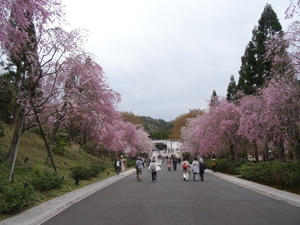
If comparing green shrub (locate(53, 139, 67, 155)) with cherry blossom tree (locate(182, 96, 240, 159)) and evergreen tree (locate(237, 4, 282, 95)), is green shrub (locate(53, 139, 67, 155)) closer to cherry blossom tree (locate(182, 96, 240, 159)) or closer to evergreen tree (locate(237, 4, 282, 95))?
cherry blossom tree (locate(182, 96, 240, 159))

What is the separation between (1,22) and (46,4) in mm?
1987

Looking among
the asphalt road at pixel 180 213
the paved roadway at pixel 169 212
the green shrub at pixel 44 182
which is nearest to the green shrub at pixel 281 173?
the paved roadway at pixel 169 212

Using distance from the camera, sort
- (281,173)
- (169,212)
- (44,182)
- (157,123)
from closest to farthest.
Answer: (169,212)
(44,182)
(281,173)
(157,123)

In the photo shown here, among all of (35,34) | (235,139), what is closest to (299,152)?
(235,139)

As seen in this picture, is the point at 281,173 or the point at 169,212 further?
the point at 281,173

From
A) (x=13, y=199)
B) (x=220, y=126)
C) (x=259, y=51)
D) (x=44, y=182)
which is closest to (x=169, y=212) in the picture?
(x=13, y=199)

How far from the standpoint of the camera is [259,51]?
29.9 metres

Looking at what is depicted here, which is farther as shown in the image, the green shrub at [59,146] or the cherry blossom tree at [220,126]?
the cherry blossom tree at [220,126]

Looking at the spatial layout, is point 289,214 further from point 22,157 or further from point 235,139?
point 235,139

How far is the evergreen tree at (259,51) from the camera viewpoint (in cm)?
2852

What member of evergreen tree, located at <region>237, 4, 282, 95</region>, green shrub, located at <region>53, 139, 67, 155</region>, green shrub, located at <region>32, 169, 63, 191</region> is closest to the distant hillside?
evergreen tree, located at <region>237, 4, 282, 95</region>

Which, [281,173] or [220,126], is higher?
[220,126]

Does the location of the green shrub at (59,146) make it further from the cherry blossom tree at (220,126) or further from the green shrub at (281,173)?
the green shrub at (281,173)

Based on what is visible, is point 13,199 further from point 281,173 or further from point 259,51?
point 259,51
